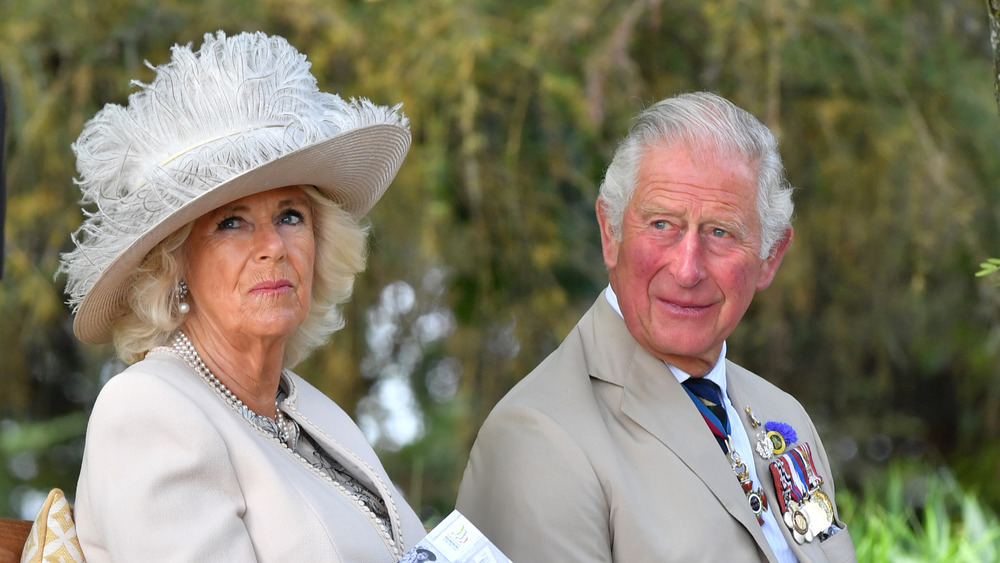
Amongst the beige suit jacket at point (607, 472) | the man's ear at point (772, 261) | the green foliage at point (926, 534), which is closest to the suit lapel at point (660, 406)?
the beige suit jacket at point (607, 472)

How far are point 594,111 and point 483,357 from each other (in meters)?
1.45

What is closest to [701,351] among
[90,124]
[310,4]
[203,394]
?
[203,394]

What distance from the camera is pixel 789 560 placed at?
2.63m

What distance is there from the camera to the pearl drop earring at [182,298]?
2371 millimetres

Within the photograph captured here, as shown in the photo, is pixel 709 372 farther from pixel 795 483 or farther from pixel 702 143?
pixel 702 143

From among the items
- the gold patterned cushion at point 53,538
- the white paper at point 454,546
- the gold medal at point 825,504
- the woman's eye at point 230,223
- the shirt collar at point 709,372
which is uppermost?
the woman's eye at point 230,223

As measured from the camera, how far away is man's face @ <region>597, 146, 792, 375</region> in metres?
2.59

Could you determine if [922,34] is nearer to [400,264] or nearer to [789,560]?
[400,264]

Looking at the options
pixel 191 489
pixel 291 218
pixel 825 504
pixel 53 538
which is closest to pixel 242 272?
pixel 291 218

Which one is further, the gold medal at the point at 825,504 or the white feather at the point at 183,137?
the gold medal at the point at 825,504

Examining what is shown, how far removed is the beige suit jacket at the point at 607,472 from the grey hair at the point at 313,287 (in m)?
0.47

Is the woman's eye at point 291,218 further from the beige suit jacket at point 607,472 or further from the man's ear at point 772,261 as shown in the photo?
the man's ear at point 772,261

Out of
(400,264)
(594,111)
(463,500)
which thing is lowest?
(463,500)

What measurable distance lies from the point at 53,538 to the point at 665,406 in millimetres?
1259
